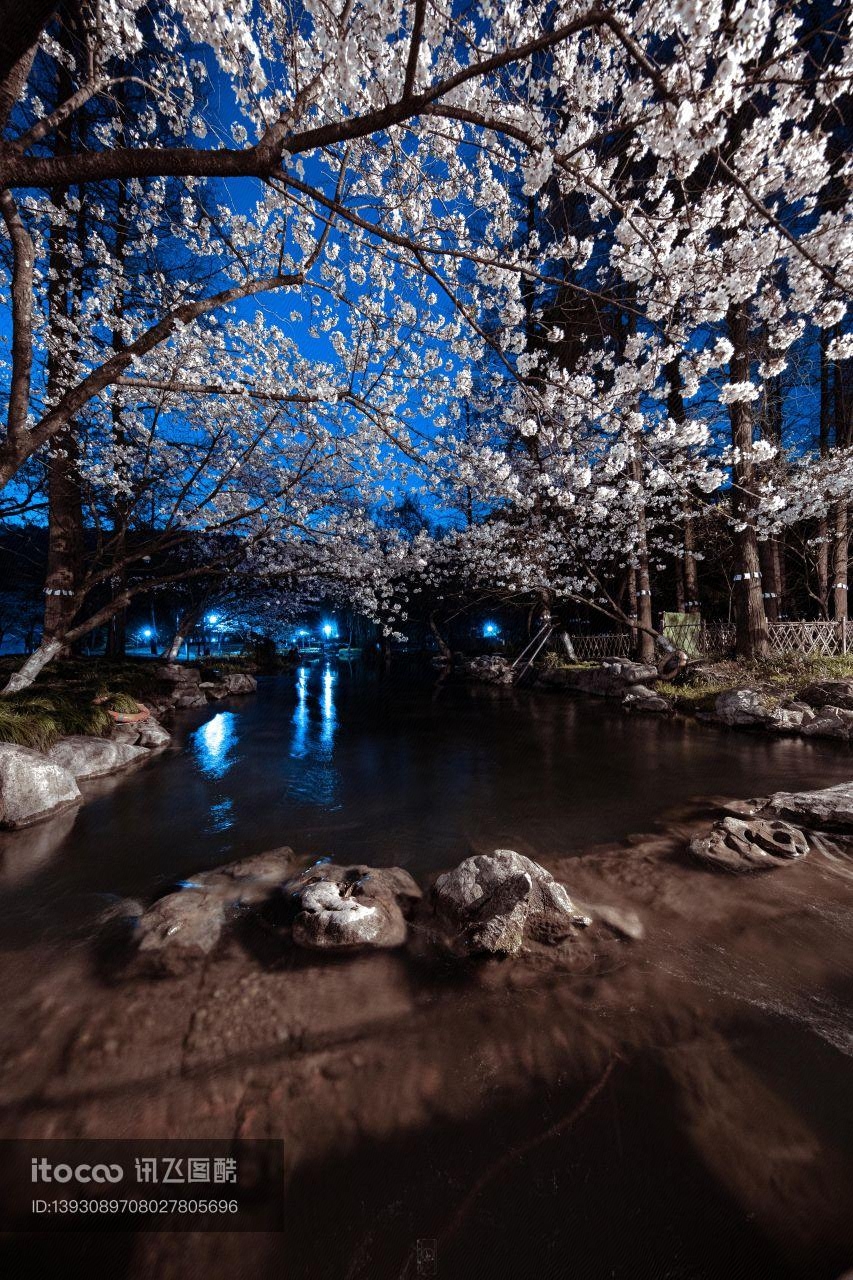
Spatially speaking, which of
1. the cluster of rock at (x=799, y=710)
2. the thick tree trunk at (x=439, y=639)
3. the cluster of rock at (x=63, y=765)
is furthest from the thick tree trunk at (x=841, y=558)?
the cluster of rock at (x=63, y=765)

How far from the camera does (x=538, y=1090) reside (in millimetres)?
2143

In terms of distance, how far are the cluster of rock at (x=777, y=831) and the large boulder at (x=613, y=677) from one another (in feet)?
31.8

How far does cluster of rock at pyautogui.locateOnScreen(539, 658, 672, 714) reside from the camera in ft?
42.6

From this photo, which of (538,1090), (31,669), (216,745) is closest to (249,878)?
(538,1090)

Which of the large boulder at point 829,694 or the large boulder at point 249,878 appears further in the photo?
the large boulder at point 829,694

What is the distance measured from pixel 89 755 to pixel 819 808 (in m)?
10.8

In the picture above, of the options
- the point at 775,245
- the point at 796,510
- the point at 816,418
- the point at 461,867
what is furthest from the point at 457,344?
the point at 816,418

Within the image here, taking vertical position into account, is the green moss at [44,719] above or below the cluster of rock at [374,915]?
above

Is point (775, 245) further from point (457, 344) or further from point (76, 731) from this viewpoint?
point (76, 731)

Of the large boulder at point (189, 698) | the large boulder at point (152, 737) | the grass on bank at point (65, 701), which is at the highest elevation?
the grass on bank at point (65, 701)

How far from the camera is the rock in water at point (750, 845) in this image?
409cm

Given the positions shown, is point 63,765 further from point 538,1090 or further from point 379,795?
point 538,1090

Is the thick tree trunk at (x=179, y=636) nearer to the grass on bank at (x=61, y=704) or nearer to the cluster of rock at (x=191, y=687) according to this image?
the cluster of rock at (x=191, y=687)

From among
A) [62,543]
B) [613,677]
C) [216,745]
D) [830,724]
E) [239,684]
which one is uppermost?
[62,543]
